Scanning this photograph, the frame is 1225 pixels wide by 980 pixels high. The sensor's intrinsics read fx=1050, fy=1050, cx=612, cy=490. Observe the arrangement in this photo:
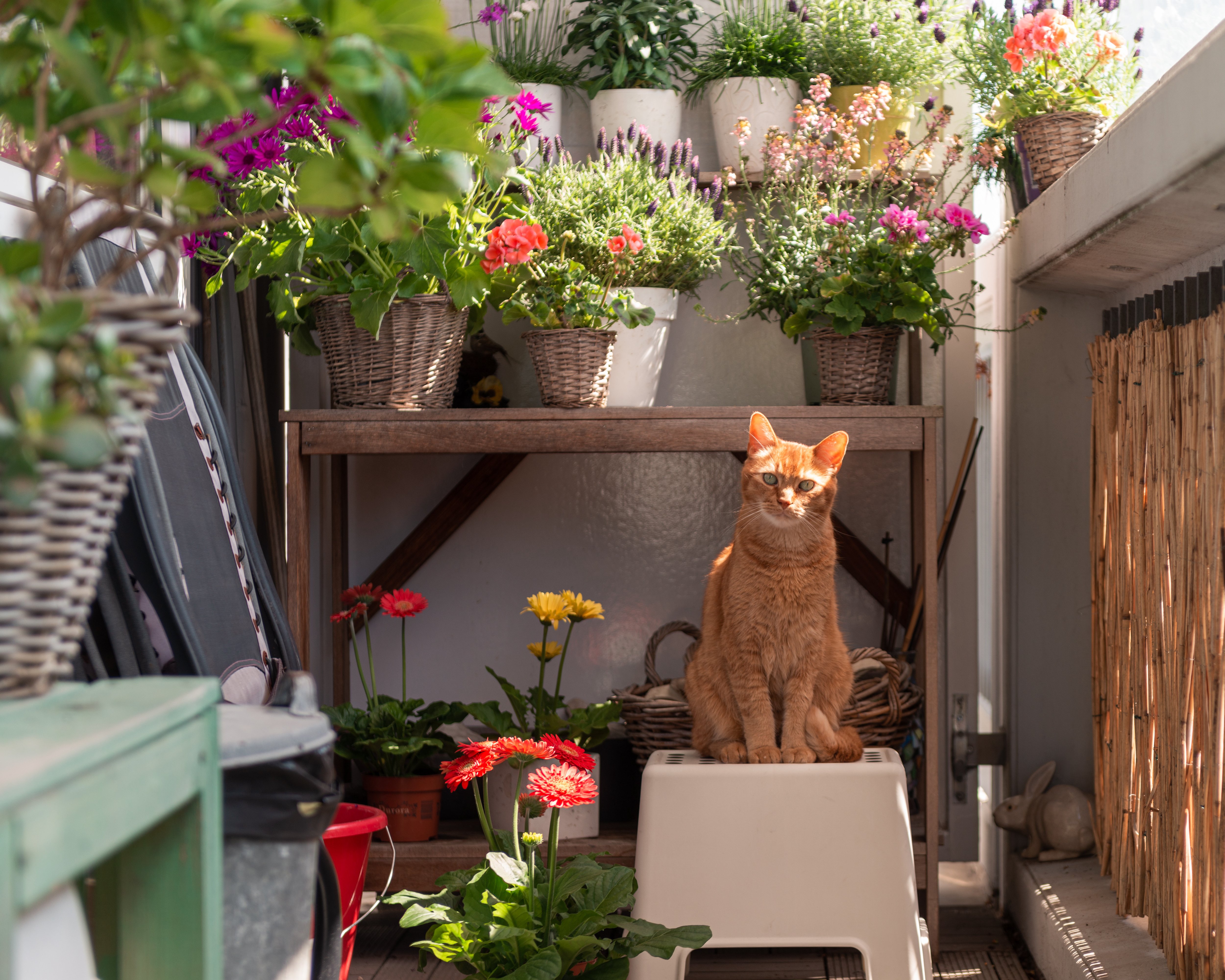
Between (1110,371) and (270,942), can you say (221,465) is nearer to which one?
(270,942)

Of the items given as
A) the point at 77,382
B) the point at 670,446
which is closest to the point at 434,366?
the point at 670,446

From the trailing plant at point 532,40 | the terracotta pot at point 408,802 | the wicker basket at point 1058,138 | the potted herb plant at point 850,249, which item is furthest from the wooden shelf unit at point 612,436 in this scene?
the trailing plant at point 532,40

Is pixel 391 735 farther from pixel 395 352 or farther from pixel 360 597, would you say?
pixel 395 352

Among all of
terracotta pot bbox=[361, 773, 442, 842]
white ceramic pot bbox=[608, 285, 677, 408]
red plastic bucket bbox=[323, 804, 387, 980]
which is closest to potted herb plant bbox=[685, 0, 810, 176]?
white ceramic pot bbox=[608, 285, 677, 408]

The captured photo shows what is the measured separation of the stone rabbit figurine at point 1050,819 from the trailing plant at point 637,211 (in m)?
1.34

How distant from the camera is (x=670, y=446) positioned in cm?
202

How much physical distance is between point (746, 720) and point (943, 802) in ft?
3.13

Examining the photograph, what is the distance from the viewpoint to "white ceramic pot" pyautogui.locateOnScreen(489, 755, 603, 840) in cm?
206

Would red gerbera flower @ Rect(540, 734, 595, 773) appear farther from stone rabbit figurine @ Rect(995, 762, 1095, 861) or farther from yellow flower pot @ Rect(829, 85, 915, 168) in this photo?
yellow flower pot @ Rect(829, 85, 915, 168)

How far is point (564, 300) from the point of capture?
1.99 metres

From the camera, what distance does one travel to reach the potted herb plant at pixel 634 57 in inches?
92.1

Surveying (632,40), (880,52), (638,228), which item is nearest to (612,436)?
(638,228)

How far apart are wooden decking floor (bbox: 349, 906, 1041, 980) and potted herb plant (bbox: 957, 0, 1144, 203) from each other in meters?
1.58

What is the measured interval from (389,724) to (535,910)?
70 cm
